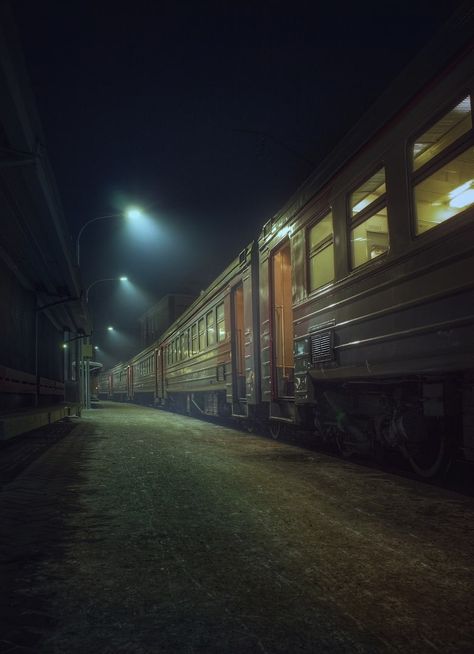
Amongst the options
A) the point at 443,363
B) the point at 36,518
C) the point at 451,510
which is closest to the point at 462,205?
the point at 443,363

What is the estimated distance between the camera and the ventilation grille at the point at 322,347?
247 inches

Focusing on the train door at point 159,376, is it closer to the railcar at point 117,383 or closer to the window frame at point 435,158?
the railcar at point 117,383

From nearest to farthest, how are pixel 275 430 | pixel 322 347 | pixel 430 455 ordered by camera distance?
pixel 430 455, pixel 322 347, pixel 275 430

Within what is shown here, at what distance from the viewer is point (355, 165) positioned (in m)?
5.85

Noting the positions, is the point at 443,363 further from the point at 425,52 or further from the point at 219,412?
the point at 219,412

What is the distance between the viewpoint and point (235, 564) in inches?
110

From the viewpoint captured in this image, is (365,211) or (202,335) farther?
(202,335)

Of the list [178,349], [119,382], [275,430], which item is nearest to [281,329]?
[275,430]

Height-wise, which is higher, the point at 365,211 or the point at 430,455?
the point at 365,211

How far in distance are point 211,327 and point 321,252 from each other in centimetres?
697

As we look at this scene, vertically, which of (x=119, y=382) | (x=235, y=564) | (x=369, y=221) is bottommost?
(x=235, y=564)

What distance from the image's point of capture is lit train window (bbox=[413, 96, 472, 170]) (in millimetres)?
4172

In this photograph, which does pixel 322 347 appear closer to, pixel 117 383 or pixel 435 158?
pixel 435 158

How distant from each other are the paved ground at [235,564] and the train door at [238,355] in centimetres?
547
